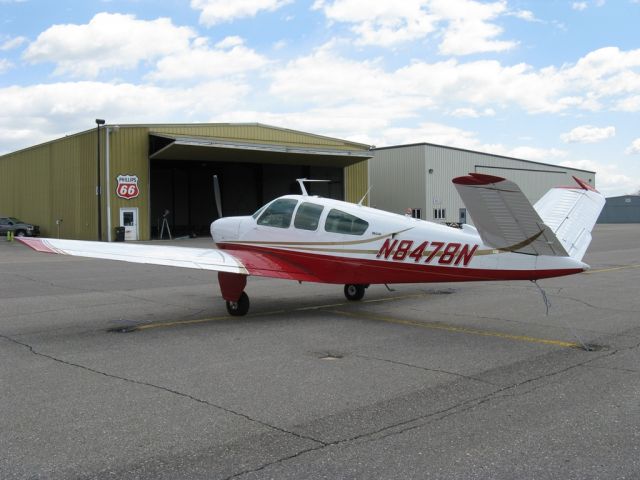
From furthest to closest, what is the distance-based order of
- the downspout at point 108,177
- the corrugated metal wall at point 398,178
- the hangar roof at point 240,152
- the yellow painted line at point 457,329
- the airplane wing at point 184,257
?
the corrugated metal wall at point 398,178 → the downspout at point 108,177 → the hangar roof at point 240,152 → the airplane wing at point 184,257 → the yellow painted line at point 457,329

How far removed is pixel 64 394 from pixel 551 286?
1145 centimetres

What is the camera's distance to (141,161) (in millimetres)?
37125

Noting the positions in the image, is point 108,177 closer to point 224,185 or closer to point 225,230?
point 224,185

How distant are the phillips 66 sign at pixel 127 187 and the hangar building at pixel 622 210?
78.2 m

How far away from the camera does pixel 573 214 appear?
863 cm

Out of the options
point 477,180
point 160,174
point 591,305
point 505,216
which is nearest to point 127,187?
point 160,174

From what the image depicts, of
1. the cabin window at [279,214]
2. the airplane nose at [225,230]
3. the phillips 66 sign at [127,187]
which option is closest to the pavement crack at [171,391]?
the airplane nose at [225,230]

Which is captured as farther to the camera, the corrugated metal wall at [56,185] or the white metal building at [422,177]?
the white metal building at [422,177]

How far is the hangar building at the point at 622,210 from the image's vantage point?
92.1m

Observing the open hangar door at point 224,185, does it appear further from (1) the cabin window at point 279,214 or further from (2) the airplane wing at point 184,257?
(2) the airplane wing at point 184,257

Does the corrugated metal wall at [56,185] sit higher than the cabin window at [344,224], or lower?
higher

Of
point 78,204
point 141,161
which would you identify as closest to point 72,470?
point 141,161

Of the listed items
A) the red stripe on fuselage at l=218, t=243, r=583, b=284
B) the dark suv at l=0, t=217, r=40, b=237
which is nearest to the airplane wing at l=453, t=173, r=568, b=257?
the red stripe on fuselage at l=218, t=243, r=583, b=284

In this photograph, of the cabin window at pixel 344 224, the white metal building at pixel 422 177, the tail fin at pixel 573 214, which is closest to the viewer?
the tail fin at pixel 573 214
